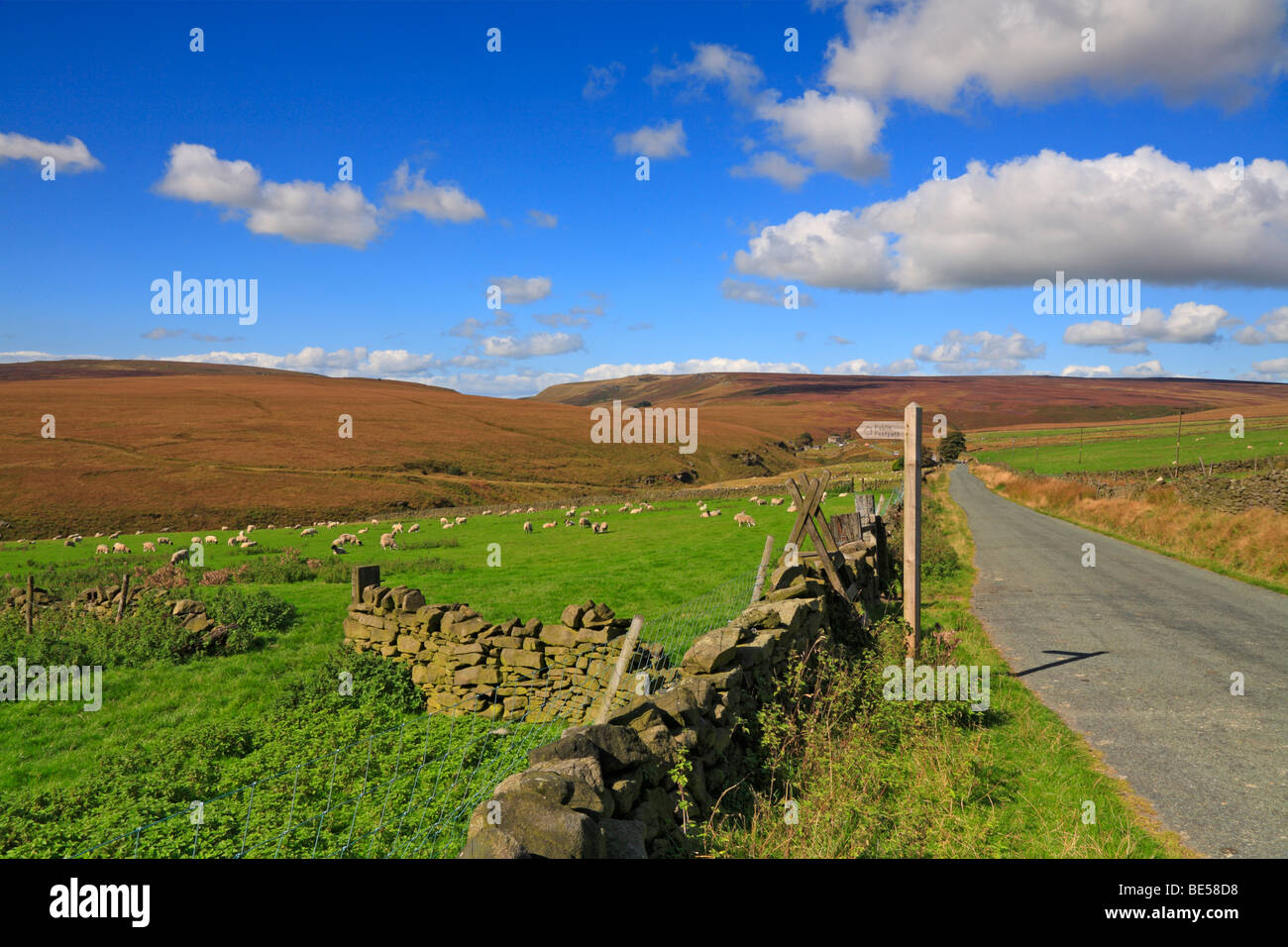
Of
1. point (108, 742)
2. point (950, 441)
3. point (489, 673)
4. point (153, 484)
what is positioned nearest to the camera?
point (108, 742)

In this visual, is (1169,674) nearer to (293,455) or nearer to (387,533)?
(387,533)

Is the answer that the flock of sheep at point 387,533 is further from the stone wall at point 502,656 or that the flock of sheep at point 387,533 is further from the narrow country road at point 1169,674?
the stone wall at point 502,656

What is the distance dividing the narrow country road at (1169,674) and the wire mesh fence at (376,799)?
5.03m

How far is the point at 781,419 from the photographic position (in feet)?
497

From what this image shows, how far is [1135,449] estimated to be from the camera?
264ft

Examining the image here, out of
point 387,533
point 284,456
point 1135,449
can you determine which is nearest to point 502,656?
point 387,533

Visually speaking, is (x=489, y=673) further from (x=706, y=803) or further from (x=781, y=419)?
(x=781, y=419)

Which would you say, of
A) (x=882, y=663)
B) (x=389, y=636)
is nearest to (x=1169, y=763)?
(x=882, y=663)

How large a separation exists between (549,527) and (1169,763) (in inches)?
1254

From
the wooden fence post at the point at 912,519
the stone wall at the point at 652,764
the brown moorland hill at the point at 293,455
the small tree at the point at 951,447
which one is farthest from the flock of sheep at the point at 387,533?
the small tree at the point at 951,447

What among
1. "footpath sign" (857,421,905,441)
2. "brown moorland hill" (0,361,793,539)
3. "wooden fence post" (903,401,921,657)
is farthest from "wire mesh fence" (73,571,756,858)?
"brown moorland hill" (0,361,793,539)

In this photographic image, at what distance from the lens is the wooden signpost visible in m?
9.73

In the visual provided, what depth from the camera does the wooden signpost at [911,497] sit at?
31.9 feet

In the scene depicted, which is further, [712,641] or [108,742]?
[108,742]
